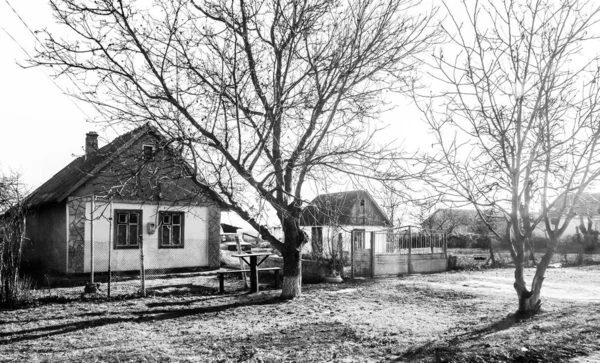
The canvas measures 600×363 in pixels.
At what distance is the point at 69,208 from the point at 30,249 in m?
4.16

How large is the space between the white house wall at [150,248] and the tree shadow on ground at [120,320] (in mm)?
6575

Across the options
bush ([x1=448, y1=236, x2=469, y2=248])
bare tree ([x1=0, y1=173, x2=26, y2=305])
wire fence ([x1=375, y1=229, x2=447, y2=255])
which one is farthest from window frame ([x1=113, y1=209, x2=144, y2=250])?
bush ([x1=448, y1=236, x2=469, y2=248])

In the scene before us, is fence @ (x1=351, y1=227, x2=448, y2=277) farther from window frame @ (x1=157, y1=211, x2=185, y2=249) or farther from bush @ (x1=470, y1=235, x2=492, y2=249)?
bush @ (x1=470, y1=235, x2=492, y2=249)

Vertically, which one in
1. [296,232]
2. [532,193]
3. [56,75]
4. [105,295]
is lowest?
[105,295]

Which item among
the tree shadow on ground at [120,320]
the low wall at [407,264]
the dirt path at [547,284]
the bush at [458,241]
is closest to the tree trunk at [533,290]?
the dirt path at [547,284]

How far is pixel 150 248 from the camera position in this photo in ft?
57.7

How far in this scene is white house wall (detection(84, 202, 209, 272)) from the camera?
16500mm

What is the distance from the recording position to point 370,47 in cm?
866

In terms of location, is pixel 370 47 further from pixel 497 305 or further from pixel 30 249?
pixel 30 249

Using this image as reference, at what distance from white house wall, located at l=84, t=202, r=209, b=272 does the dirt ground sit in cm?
603

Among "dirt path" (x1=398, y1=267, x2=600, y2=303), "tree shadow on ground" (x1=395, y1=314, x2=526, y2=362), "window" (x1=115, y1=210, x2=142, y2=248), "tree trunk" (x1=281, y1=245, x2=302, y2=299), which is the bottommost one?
"dirt path" (x1=398, y1=267, x2=600, y2=303)

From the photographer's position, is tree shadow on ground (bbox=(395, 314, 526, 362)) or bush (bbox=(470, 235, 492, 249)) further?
bush (bbox=(470, 235, 492, 249))

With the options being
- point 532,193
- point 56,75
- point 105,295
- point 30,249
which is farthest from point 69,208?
point 532,193

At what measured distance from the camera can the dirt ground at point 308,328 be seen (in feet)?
17.5
